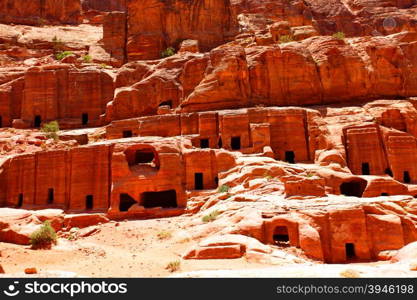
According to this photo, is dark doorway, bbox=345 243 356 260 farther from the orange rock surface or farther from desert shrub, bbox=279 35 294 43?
desert shrub, bbox=279 35 294 43

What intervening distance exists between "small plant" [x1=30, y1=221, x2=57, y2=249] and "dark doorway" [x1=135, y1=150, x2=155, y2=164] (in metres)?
15.2

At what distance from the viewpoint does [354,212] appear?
21594 mm

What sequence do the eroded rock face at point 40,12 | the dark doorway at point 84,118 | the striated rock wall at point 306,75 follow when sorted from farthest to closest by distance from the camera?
the eroded rock face at point 40,12
the dark doorway at point 84,118
the striated rock wall at point 306,75

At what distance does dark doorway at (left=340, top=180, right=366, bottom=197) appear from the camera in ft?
99.6

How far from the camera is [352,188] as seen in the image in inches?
1232

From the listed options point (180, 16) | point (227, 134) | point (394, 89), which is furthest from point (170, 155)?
point (180, 16)

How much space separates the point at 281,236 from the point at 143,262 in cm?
731

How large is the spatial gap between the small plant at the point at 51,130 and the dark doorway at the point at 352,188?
81.5ft

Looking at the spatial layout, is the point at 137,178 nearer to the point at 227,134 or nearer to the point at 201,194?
the point at 201,194

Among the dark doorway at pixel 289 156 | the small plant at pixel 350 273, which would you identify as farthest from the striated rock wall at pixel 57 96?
the small plant at pixel 350 273

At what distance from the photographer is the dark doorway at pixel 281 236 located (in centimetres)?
2090

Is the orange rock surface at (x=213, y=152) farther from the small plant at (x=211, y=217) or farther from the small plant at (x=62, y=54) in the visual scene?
the small plant at (x=62, y=54)

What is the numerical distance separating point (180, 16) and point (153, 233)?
121ft

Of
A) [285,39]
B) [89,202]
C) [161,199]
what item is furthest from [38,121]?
[285,39]
